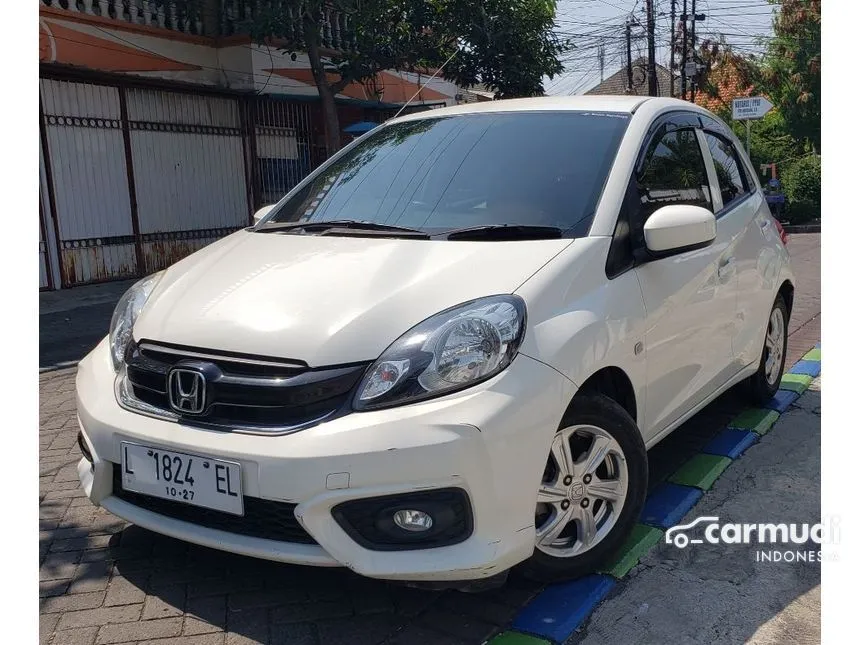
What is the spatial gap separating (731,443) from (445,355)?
233cm

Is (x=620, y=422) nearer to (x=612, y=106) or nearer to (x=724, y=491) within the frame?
(x=724, y=491)

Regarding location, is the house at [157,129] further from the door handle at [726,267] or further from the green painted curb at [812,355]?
the door handle at [726,267]

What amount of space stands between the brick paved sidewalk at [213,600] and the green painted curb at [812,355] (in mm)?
3805

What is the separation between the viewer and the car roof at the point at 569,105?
3.46m

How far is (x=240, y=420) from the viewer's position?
2.39 meters

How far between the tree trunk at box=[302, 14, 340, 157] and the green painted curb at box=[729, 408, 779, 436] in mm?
7926

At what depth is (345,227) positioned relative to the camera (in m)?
3.16

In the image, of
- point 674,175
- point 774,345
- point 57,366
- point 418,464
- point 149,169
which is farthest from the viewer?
point 149,169

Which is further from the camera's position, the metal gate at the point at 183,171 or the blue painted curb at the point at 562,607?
the metal gate at the point at 183,171

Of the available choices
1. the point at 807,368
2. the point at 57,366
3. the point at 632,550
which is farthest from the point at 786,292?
the point at 57,366

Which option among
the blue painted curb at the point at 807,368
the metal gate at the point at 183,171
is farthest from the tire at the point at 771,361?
the metal gate at the point at 183,171

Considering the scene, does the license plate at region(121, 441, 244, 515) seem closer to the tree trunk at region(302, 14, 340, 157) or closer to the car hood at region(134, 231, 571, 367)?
the car hood at region(134, 231, 571, 367)

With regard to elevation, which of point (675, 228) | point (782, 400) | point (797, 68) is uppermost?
point (797, 68)

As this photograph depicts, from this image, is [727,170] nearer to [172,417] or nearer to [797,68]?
[172,417]
